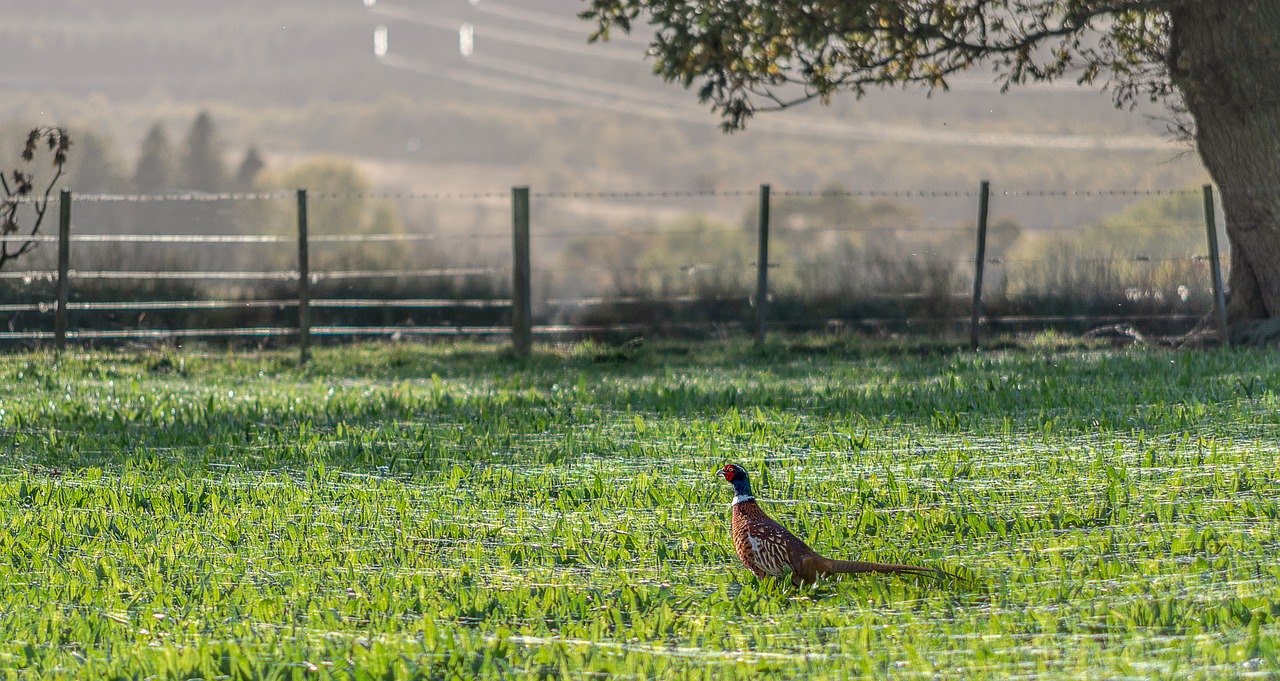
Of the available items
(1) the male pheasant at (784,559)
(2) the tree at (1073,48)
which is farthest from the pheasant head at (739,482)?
(2) the tree at (1073,48)

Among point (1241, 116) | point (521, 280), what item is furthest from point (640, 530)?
point (1241, 116)

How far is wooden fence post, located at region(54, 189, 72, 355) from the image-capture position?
45.2 feet

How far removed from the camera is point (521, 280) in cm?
1383

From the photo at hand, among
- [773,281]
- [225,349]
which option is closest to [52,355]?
[225,349]

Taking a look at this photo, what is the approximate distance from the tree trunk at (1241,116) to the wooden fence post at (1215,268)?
17 cm

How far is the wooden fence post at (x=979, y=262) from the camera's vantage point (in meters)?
14.0

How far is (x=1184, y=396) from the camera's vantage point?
334 inches

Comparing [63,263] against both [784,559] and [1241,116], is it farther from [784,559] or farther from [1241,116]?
[784,559]

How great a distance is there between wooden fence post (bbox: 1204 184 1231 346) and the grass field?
12.4 feet

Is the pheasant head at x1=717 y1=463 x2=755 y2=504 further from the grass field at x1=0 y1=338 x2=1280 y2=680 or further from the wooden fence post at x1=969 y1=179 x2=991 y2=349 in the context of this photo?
the wooden fence post at x1=969 y1=179 x2=991 y2=349

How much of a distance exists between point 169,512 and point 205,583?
1.33 meters

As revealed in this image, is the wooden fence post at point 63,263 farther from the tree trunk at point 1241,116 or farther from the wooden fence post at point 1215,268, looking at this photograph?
the wooden fence post at point 1215,268

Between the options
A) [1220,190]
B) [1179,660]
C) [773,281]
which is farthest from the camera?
[773,281]

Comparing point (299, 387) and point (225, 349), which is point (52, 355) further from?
point (299, 387)
